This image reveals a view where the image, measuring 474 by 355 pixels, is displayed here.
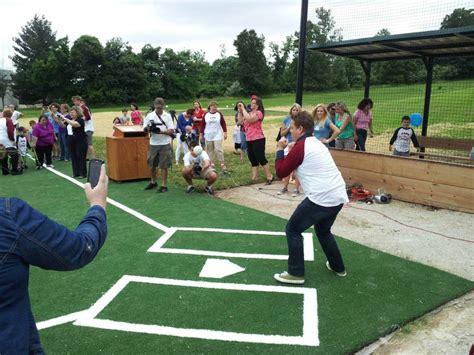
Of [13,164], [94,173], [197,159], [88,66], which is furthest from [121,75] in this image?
[94,173]

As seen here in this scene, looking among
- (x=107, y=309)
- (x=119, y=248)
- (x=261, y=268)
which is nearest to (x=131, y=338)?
(x=107, y=309)

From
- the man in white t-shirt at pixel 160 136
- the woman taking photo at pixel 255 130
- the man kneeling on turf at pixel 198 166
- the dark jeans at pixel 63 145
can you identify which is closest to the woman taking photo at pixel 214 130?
the woman taking photo at pixel 255 130

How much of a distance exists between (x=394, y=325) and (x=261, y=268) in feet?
5.55

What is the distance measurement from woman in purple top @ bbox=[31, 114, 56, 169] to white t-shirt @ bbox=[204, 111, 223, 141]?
16.4 ft

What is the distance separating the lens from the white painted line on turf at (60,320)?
12.1 feet

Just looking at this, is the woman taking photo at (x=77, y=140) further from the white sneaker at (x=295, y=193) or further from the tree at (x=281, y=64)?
the tree at (x=281, y=64)

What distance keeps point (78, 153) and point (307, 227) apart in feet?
25.3

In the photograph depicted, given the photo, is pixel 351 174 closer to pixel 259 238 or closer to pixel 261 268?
pixel 259 238

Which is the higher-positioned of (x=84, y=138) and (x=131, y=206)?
(x=84, y=138)

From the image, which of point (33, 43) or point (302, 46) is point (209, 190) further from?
point (33, 43)

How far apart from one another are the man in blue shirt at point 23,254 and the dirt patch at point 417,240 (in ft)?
8.44

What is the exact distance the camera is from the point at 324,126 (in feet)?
27.2

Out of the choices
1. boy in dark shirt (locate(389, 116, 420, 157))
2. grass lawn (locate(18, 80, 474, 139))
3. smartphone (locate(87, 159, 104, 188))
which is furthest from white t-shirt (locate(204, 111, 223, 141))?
smartphone (locate(87, 159, 104, 188))

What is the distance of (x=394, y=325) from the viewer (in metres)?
3.61
